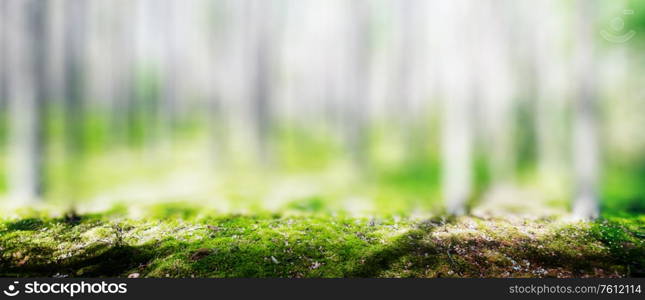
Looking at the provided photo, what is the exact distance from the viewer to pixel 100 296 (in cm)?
328

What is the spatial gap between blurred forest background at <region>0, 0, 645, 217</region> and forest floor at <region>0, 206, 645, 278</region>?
0.44 m

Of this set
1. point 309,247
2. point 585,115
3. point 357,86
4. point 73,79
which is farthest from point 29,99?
point 73,79

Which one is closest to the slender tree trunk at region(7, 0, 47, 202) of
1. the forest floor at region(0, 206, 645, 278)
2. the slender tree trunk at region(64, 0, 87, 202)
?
the forest floor at region(0, 206, 645, 278)

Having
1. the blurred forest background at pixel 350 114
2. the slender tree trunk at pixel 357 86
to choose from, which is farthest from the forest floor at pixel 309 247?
the slender tree trunk at pixel 357 86

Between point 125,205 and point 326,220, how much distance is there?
9.49 ft

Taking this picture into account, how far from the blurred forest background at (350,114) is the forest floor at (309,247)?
44 cm

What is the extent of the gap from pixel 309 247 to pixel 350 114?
4829 millimetres

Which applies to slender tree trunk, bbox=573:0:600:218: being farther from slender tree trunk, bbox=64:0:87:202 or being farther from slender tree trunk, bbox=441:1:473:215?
slender tree trunk, bbox=64:0:87:202

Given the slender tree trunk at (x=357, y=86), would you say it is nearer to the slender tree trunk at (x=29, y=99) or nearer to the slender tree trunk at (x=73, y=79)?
the slender tree trunk at (x=29, y=99)

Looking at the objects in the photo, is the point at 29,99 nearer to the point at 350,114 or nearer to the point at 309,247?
the point at 309,247

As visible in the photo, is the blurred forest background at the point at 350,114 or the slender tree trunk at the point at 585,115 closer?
the slender tree trunk at the point at 585,115

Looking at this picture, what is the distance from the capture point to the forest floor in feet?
11.2

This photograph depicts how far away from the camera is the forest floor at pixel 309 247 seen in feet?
11.2

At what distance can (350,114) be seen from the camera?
7.91m
